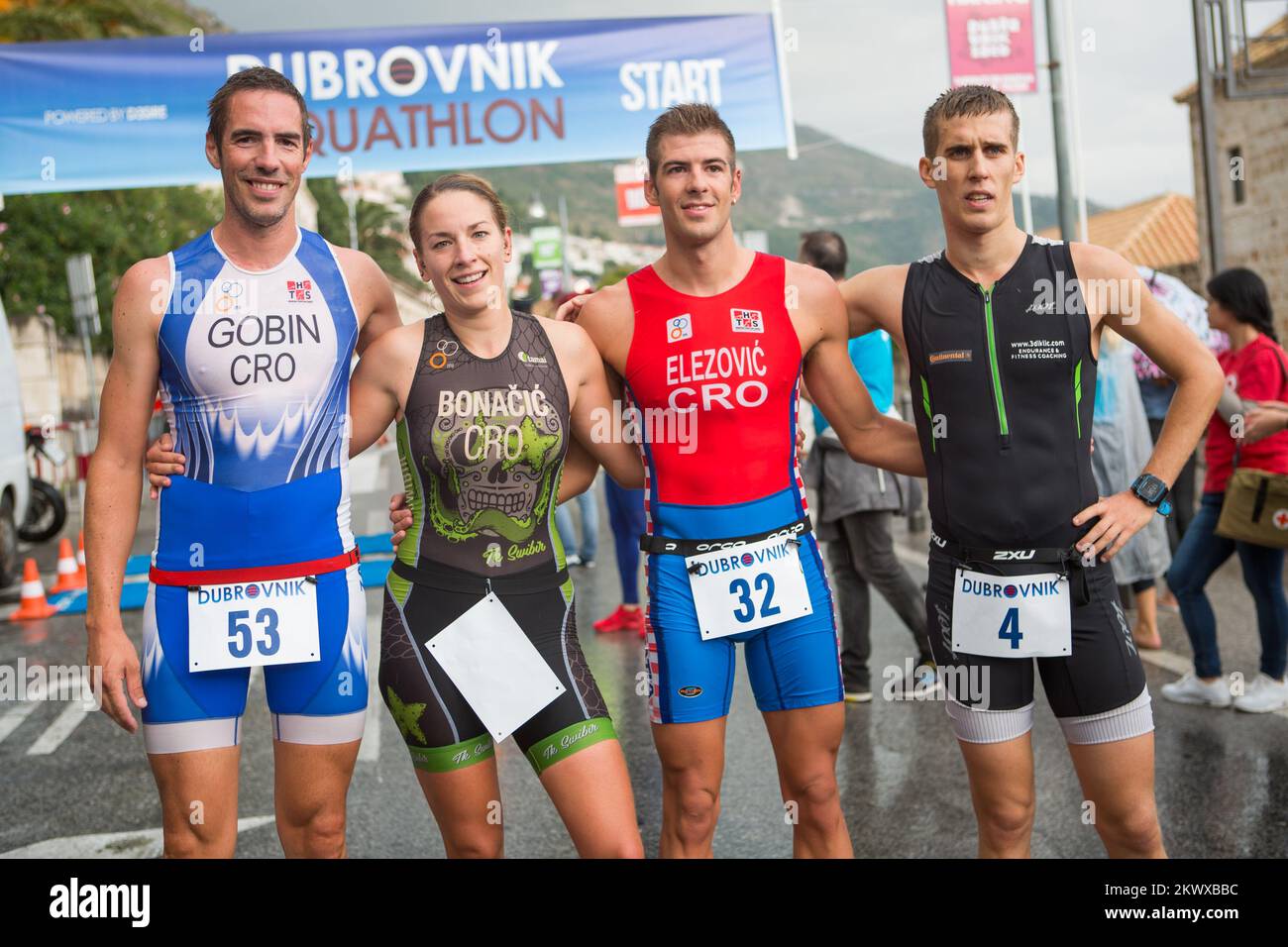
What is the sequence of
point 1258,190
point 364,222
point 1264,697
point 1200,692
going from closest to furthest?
point 1264,697, point 1200,692, point 1258,190, point 364,222

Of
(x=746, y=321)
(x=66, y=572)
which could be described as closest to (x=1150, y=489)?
(x=746, y=321)

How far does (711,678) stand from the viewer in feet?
11.5

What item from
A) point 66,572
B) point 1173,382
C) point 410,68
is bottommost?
point 66,572

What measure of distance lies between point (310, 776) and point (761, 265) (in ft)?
6.06

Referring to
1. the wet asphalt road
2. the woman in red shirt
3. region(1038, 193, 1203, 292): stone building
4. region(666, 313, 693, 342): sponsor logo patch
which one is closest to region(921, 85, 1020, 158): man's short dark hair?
region(666, 313, 693, 342): sponsor logo patch

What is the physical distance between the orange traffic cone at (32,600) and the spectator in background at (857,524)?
637 cm

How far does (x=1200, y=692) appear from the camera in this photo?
20.1 feet

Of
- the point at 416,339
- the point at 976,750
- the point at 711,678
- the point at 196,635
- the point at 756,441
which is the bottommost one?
the point at 976,750

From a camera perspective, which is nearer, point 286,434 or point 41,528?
point 286,434

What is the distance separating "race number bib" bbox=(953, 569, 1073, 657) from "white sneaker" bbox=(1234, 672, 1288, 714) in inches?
127

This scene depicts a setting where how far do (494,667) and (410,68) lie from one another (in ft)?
29.6

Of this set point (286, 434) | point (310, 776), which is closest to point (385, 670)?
point (310, 776)

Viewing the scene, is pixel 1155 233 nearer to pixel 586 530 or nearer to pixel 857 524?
pixel 586 530
